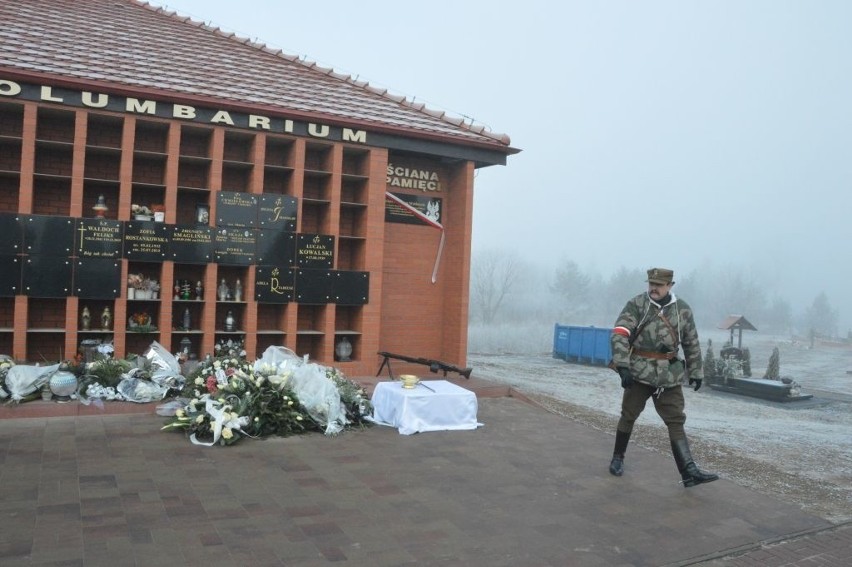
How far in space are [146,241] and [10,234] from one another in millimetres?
1697

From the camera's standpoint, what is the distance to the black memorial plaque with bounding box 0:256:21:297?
898 centimetres

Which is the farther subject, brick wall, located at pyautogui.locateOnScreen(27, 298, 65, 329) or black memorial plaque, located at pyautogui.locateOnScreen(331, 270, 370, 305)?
black memorial plaque, located at pyautogui.locateOnScreen(331, 270, 370, 305)

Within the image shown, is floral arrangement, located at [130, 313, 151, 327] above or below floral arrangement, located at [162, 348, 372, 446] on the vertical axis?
above

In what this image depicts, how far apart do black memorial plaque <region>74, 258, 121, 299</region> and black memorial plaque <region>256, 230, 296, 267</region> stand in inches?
81.2

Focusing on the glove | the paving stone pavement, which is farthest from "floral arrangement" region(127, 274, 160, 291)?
the glove

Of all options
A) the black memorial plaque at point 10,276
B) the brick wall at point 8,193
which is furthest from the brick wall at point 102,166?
the black memorial plaque at point 10,276

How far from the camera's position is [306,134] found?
35.0 feet

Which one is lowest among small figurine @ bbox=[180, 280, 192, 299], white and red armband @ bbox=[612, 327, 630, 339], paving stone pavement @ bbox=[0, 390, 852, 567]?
paving stone pavement @ bbox=[0, 390, 852, 567]

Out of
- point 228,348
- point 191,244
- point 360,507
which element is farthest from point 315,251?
point 360,507

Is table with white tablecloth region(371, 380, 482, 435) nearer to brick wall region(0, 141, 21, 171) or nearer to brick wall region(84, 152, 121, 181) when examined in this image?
brick wall region(84, 152, 121, 181)

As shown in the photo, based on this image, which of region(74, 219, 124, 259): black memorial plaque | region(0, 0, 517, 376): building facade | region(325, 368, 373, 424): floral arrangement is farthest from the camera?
region(74, 219, 124, 259): black memorial plaque

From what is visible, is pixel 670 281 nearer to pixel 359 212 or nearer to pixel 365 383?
pixel 365 383

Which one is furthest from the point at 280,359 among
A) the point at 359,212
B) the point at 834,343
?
the point at 834,343

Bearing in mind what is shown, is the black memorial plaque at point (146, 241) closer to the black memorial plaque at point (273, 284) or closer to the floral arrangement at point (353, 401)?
the black memorial plaque at point (273, 284)
